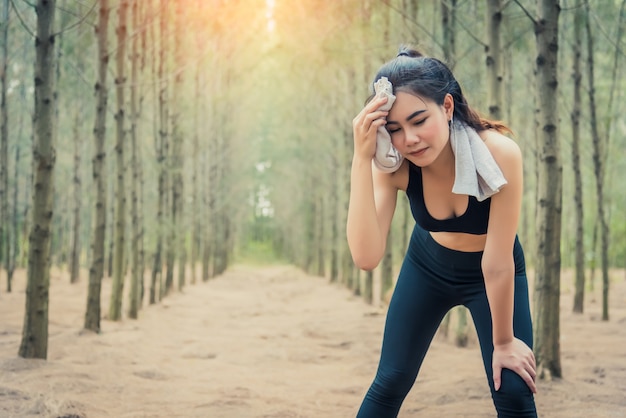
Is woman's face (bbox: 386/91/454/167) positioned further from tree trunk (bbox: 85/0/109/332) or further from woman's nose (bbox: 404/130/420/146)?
tree trunk (bbox: 85/0/109/332)

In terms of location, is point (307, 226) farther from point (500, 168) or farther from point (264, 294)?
point (500, 168)

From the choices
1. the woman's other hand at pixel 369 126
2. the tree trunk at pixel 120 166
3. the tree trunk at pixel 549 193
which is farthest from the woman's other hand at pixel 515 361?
the tree trunk at pixel 120 166

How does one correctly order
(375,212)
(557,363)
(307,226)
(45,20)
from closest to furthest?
(375,212) → (557,363) → (45,20) → (307,226)

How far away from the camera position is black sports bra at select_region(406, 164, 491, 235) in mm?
2074

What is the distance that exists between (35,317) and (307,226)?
751 inches

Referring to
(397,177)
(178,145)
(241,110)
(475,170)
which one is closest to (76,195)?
(178,145)

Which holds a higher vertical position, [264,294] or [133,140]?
[133,140]

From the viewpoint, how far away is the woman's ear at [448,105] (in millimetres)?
2025

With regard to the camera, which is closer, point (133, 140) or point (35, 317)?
point (35, 317)

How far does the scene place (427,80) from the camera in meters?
1.97

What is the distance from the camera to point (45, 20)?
16.7 ft

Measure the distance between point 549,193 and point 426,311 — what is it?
9.59ft

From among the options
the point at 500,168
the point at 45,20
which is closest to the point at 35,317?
the point at 45,20

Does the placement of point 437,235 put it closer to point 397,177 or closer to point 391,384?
point 397,177
